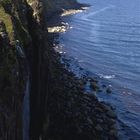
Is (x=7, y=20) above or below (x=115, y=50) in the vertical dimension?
above

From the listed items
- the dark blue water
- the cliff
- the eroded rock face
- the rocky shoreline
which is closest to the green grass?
the cliff

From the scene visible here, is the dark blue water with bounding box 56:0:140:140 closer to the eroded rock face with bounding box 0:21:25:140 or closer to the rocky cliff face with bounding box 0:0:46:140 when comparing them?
the rocky cliff face with bounding box 0:0:46:140

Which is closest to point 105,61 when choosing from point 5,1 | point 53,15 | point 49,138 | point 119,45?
point 119,45

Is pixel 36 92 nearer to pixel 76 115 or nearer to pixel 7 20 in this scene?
pixel 7 20

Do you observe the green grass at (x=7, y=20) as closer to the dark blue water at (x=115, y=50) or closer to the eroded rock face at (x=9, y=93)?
the eroded rock face at (x=9, y=93)

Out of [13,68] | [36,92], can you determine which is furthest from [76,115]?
[13,68]
